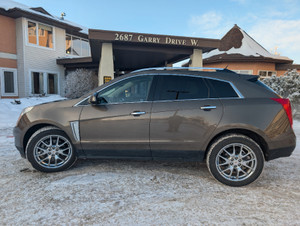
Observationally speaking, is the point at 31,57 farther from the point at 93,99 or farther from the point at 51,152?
the point at 93,99

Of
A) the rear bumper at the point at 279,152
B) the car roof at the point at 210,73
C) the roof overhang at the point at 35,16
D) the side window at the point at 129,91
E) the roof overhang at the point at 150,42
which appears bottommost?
the rear bumper at the point at 279,152

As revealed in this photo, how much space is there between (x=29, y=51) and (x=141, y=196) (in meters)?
15.4

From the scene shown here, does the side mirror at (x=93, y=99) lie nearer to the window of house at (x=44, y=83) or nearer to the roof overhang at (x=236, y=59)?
the roof overhang at (x=236, y=59)

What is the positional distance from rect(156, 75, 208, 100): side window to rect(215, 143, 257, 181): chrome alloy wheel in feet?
3.16

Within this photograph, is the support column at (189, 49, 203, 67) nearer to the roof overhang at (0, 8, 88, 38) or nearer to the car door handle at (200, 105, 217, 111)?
the car door handle at (200, 105, 217, 111)

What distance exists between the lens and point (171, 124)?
3.06 meters

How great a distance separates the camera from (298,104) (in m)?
9.63

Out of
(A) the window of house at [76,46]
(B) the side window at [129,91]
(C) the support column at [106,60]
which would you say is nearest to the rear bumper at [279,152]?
(B) the side window at [129,91]

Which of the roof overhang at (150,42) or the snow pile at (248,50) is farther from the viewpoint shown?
the snow pile at (248,50)

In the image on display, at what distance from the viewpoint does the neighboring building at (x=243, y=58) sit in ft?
48.5

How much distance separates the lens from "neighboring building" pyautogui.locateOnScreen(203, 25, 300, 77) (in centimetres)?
1480

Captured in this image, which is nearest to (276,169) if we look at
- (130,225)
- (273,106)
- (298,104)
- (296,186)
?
(296,186)

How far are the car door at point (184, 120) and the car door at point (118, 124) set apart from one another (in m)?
0.17

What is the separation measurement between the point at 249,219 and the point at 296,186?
1.40m
